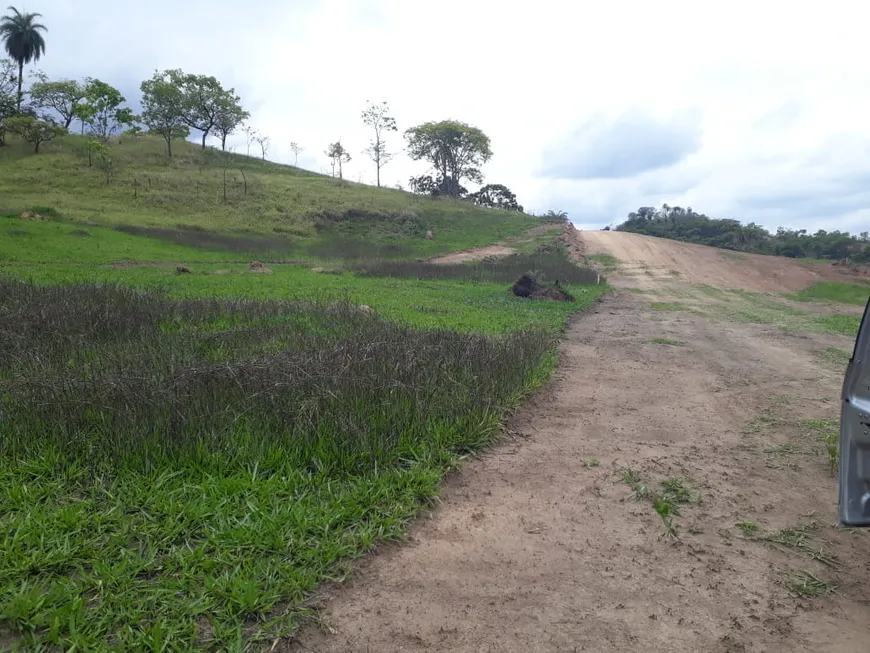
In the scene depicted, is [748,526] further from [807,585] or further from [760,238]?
[760,238]

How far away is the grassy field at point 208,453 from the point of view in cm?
267

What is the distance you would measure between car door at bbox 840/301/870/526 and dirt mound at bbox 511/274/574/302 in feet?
43.3

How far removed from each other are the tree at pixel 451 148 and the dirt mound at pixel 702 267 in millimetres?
31785

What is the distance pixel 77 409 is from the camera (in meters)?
4.52

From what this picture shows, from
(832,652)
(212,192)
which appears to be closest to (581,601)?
(832,652)

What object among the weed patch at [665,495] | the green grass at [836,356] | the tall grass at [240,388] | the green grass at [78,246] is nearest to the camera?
the weed patch at [665,495]

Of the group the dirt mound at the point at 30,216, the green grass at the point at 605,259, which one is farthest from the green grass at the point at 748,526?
the dirt mound at the point at 30,216

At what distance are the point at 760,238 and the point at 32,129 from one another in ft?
177

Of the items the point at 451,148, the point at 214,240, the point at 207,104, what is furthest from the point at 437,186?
the point at 214,240

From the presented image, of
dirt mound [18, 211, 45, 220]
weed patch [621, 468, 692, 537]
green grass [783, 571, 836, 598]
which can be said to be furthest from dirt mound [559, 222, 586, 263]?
green grass [783, 571, 836, 598]

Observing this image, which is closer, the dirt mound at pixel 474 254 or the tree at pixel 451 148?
the dirt mound at pixel 474 254

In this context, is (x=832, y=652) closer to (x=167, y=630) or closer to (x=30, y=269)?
(x=167, y=630)

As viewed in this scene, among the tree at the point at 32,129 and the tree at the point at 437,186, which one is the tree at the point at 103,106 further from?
the tree at the point at 437,186

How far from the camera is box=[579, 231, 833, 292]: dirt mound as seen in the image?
2288 cm
